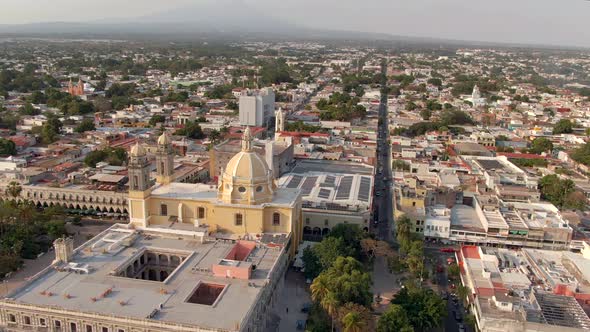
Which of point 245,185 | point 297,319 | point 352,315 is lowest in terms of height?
point 297,319

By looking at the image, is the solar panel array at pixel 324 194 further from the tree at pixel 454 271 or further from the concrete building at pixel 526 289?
the tree at pixel 454 271

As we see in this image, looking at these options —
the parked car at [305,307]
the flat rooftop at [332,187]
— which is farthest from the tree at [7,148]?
the parked car at [305,307]

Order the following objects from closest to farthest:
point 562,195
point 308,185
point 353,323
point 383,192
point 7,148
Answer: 1. point 353,323
2. point 308,185
3. point 562,195
4. point 383,192
5. point 7,148

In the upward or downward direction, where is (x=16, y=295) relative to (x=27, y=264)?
upward

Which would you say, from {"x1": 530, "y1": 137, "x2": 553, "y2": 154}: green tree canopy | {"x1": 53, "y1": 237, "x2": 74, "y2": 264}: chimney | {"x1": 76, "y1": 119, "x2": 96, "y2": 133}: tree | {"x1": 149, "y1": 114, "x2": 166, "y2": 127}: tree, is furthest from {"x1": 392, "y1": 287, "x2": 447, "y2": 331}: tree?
{"x1": 149, "y1": 114, "x2": 166, "y2": 127}: tree

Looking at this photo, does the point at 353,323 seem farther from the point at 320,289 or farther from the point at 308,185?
the point at 308,185

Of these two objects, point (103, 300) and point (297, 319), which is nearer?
point (103, 300)

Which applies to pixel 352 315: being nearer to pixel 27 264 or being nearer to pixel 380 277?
pixel 380 277

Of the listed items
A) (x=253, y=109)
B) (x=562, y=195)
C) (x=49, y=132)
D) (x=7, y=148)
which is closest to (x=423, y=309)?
(x=562, y=195)

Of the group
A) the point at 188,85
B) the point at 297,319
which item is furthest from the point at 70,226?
the point at 188,85
